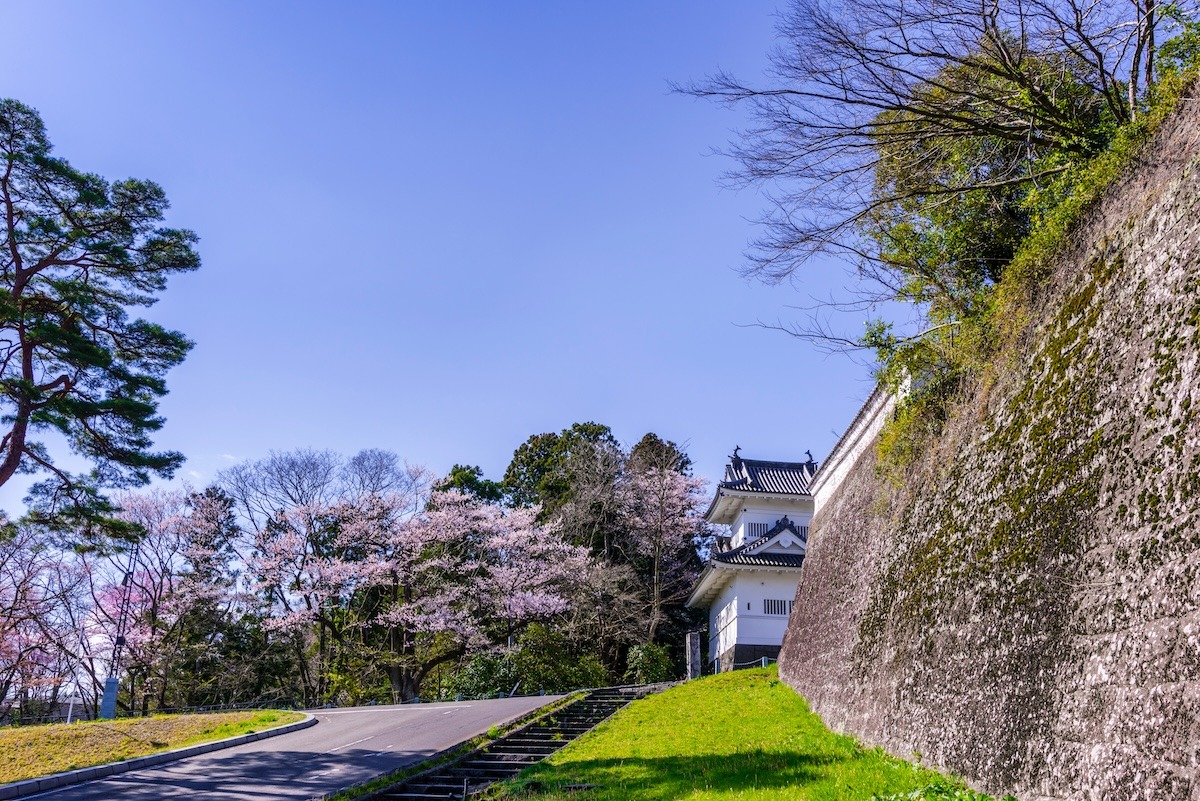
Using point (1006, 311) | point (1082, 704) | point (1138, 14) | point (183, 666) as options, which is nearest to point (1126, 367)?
point (1082, 704)

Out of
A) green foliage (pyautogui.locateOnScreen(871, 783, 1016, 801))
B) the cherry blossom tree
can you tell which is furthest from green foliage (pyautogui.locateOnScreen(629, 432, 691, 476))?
green foliage (pyautogui.locateOnScreen(871, 783, 1016, 801))

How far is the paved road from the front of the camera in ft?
38.2

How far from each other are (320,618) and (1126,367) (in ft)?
98.8

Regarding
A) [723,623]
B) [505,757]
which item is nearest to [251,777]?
[505,757]

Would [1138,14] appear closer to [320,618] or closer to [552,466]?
[320,618]

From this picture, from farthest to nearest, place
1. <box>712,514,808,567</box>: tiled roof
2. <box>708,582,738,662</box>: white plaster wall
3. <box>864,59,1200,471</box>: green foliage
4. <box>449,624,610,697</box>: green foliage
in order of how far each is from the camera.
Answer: <box>449,624,610,697</box>: green foliage → <box>708,582,738,662</box>: white plaster wall → <box>712,514,808,567</box>: tiled roof → <box>864,59,1200,471</box>: green foliage

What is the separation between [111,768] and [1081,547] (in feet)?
49.8

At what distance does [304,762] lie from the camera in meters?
14.1

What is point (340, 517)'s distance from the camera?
33.0 metres

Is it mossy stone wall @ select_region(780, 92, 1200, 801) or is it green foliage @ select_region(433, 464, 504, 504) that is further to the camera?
green foliage @ select_region(433, 464, 504, 504)

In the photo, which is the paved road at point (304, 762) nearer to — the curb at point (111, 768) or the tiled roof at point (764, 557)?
the curb at point (111, 768)

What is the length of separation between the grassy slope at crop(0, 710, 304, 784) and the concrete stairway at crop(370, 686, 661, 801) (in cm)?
618

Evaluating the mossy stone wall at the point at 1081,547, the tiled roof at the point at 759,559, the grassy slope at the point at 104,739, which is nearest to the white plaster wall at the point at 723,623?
the tiled roof at the point at 759,559

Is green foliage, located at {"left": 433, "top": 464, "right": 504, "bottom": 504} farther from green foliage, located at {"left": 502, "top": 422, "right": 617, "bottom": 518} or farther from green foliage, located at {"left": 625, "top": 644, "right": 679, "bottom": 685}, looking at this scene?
green foliage, located at {"left": 625, "top": 644, "right": 679, "bottom": 685}
